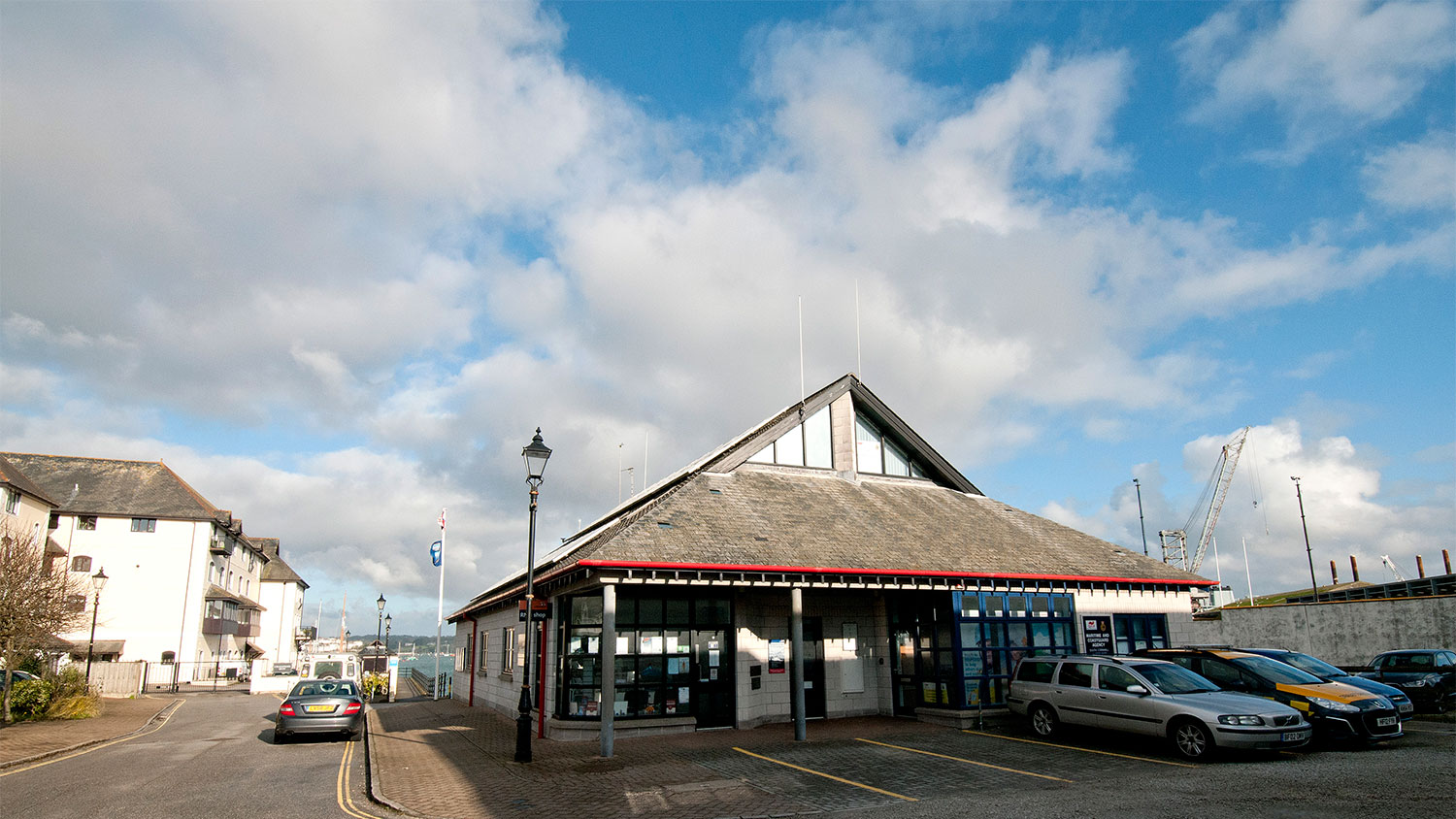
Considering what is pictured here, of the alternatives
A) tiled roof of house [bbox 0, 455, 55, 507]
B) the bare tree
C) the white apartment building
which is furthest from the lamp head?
the white apartment building

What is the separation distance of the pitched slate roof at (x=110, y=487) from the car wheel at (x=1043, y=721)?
52.9 m

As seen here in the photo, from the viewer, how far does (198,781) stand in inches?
535

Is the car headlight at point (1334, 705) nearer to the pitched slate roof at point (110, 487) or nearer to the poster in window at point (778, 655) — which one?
the poster in window at point (778, 655)

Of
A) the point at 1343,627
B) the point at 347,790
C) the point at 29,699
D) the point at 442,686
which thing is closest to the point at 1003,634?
the point at 347,790

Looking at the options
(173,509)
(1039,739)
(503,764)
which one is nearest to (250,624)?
(173,509)

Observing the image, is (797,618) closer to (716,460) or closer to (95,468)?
(716,460)

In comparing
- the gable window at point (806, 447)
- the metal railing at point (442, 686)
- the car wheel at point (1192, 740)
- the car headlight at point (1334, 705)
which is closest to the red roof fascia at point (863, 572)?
the car wheel at point (1192, 740)

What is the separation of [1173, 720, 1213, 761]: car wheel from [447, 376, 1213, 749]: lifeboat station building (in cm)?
518

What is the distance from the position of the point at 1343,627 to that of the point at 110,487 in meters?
65.4

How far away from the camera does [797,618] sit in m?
16.6

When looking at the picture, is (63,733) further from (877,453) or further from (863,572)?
(877,453)

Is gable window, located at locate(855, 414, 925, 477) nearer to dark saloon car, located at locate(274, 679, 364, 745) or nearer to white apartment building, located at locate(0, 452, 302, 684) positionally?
dark saloon car, located at locate(274, 679, 364, 745)

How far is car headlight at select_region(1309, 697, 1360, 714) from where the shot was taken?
527 inches

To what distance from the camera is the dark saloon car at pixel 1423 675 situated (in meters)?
17.8
